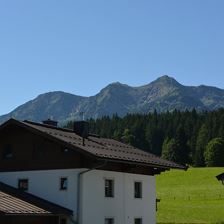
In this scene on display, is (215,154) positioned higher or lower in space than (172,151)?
lower

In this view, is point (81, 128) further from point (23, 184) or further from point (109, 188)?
point (23, 184)

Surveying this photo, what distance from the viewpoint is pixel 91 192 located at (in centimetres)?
3247

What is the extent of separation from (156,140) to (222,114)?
22.6m

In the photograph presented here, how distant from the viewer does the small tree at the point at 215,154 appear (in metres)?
152

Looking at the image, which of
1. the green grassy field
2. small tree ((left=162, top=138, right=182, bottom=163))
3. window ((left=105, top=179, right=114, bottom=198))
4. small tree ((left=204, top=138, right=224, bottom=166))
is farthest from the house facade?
small tree ((left=162, top=138, right=182, bottom=163))

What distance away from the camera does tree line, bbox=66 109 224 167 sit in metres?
159

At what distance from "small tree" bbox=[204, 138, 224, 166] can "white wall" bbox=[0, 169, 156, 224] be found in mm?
117727

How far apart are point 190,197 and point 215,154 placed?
68.5 meters

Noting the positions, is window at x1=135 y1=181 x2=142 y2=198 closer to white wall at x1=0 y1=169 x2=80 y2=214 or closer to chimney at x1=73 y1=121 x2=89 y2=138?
chimney at x1=73 y1=121 x2=89 y2=138

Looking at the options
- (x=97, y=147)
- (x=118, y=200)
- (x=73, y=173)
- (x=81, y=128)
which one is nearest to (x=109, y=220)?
(x=118, y=200)

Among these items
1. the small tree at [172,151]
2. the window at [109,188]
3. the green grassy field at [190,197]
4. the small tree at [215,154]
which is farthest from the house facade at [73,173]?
the small tree at [172,151]

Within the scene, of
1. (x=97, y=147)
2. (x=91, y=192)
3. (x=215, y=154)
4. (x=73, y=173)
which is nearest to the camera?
(x=73, y=173)

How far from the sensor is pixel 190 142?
565ft

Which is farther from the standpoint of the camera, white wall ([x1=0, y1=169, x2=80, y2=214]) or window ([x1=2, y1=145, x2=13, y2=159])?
window ([x1=2, y1=145, x2=13, y2=159])
